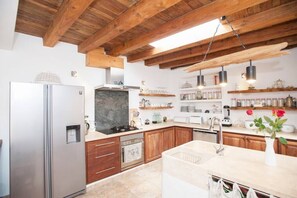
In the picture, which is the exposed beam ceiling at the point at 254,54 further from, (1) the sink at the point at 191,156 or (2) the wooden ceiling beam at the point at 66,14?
(2) the wooden ceiling beam at the point at 66,14

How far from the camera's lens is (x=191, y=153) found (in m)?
1.96

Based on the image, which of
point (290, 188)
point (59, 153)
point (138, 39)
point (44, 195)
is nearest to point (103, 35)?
point (138, 39)

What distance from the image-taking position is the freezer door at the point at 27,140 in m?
1.91

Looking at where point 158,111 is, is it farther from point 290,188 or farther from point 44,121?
point 290,188

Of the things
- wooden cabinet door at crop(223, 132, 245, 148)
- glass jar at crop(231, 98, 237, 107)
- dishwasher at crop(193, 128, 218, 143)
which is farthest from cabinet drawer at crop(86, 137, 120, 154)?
glass jar at crop(231, 98, 237, 107)

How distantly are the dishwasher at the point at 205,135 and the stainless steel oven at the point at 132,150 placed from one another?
1.34 m

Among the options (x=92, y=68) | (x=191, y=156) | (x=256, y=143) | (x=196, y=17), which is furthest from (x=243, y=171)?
(x=92, y=68)

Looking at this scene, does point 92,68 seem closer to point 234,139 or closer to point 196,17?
point 196,17

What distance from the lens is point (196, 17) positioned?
71.3 inches

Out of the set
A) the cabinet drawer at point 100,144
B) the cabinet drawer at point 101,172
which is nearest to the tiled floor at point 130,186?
the cabinet drawer at point 101,172

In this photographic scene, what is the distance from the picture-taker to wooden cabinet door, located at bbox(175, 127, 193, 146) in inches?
148

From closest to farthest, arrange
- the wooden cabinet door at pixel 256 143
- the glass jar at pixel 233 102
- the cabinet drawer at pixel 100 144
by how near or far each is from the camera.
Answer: the cabinet drawer at pixel 100 144
the wooden cabinet door at pixel 256 143
the glass jar at pixel 233 102

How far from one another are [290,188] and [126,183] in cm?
237

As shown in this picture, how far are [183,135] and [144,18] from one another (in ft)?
9.93
